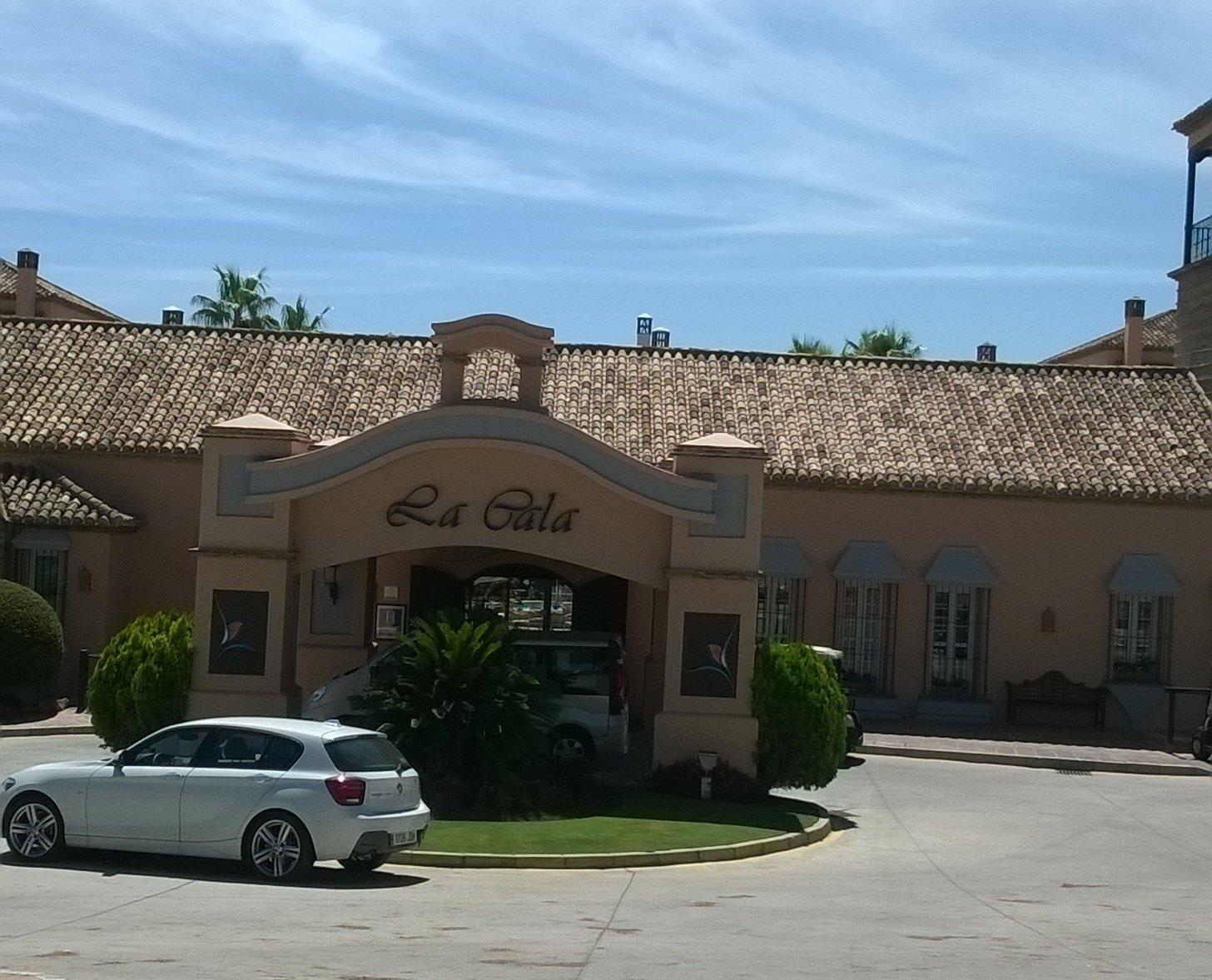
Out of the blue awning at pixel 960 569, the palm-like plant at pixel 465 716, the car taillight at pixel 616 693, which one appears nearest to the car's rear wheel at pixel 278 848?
the palm-like plant at pixel 465 716

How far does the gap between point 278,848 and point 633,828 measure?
4886 mm

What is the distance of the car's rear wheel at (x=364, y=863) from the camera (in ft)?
49.8

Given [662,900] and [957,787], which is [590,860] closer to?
[662,900]

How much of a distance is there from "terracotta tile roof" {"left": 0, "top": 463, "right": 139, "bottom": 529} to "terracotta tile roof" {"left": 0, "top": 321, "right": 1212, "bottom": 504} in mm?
708

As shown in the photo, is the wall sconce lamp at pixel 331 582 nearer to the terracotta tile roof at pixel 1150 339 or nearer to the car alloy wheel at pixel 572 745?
the car alloy wheel at pixel 572 745

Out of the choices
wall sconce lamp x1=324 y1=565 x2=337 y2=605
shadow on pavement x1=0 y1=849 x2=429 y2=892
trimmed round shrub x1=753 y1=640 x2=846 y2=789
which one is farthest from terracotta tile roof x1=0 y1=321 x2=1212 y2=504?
shadow on pavement x1=0 y1=849 x2=429 y2=892

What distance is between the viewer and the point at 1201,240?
119 ft

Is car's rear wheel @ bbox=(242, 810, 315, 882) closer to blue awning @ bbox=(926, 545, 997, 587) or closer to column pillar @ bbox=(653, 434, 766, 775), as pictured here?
column pillar @ bbox=(653, 434, 766, 775)

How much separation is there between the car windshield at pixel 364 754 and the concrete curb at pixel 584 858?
1205mm

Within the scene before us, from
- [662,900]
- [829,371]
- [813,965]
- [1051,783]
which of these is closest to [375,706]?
[662,900]

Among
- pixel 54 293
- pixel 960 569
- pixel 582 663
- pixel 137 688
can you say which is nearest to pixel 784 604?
pixel 960 569

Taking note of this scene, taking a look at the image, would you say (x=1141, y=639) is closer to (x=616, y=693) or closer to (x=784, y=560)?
(x=784, y=560)

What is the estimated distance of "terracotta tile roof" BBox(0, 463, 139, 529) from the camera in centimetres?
3044

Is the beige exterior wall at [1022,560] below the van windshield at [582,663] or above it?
above
